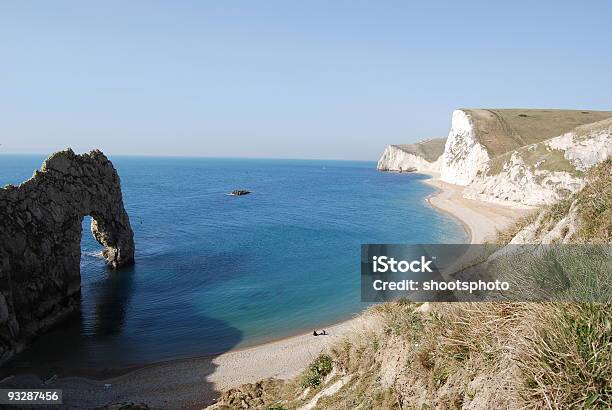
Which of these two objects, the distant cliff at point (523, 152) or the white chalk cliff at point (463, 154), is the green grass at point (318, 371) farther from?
the white chalk cliff at point (463, 154)

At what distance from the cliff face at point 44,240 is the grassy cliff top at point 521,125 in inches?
3630

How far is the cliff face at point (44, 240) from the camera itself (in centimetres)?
2555

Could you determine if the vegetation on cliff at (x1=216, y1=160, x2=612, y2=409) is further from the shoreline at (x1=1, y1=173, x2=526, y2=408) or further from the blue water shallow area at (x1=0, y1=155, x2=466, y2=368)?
the blue water shallow area at (x1=0, y1=155, x2=466, y2=368)

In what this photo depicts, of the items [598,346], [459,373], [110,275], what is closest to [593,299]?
[598,346]

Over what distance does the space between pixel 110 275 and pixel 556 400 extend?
42.1 metres

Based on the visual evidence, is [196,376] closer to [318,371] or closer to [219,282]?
[318,371]

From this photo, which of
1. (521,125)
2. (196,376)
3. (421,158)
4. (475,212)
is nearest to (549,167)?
(475,212)

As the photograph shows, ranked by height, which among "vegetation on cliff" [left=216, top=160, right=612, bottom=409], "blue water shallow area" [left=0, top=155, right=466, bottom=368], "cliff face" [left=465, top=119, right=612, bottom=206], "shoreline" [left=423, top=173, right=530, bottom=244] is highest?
"cliff face" [left=465, top=119, right=612, bottom=206]

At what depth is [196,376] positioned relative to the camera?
22.7 metres

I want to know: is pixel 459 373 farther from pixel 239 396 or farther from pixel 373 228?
pixel 373 228

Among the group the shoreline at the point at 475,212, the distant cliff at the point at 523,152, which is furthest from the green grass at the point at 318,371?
the shoreline at the point at 475,212

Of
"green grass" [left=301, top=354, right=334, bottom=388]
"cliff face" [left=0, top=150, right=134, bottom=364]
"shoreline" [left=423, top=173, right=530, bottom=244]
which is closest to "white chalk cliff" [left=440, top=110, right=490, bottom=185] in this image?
"shoreline" [left=423, top=173, right=530, bottom=244]

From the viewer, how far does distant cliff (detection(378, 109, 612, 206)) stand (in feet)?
219

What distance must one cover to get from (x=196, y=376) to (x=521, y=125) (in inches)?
4603
